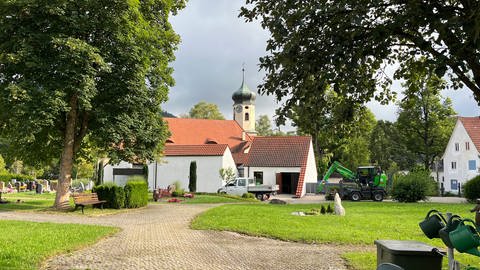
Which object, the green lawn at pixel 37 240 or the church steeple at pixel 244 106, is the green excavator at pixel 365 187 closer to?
the green lawn at pixel 37 240

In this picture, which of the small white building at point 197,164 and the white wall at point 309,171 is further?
the white wall at point 309,171

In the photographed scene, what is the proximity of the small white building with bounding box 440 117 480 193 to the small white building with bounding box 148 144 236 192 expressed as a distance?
2693 centimetres

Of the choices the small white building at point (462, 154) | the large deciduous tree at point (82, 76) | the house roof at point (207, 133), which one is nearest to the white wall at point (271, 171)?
the house roof at point (207, 133)

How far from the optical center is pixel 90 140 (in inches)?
945

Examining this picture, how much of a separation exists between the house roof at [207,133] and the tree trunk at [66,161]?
3124cm

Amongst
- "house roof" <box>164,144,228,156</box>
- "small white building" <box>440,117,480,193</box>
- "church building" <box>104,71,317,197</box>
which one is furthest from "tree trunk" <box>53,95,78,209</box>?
"small white building" <box>440,117,480,193</box>

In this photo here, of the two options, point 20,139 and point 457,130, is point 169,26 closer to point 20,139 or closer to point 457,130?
point 20,139

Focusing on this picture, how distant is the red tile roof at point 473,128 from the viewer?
5006 cm

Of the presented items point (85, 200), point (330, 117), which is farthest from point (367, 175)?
point (330, 117)

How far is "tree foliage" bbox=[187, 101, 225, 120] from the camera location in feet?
269

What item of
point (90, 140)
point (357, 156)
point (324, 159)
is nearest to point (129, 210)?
point (90, 140)

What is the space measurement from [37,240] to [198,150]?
3343cm

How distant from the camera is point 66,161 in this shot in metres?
21.8

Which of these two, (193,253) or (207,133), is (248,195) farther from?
(193,253)
